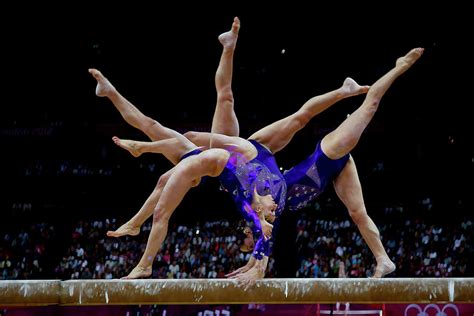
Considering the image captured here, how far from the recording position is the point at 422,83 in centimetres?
1311

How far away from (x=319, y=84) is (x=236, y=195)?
850 centimetres

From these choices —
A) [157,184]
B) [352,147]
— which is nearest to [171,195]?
[157,184]

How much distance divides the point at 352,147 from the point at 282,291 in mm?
1363

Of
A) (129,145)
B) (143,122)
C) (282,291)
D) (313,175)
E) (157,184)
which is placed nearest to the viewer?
(282,291)

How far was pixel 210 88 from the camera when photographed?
1373 centimetres

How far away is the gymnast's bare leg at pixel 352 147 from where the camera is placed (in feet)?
16.9

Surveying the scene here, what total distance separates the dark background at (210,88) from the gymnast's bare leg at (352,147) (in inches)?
291

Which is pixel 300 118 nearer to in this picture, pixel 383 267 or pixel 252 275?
pixel 383 267

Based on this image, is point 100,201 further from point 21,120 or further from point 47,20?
point 47,20

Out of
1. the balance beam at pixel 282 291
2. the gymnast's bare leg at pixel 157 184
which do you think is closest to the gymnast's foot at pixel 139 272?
the balance beam at pixel 282 291

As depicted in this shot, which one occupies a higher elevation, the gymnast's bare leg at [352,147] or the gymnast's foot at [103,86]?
the gymnast's foot at [103,86]

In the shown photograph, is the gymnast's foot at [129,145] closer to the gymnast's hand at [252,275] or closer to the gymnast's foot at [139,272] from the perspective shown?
the gymnast's foot at [139,272]

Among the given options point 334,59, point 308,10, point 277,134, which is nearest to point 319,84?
point 334,59

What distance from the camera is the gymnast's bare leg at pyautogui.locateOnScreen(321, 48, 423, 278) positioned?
514 cm
